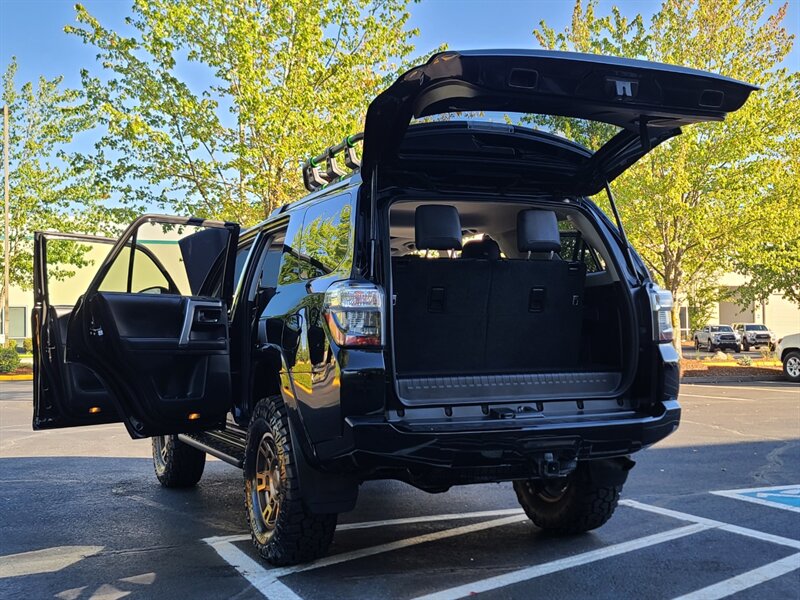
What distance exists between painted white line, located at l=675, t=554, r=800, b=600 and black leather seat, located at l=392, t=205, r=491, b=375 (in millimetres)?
1635

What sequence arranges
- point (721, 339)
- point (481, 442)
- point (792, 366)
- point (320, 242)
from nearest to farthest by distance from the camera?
point (481, 442), point (320, 242), point (792, 366), point (721, 339)

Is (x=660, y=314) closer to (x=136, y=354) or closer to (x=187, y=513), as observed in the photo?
(x=136, y=354)

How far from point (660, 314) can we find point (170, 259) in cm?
337

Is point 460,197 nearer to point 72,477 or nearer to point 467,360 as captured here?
point 467,360

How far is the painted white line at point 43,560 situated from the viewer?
4.08 metres

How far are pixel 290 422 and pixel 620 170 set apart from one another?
2.36 metres

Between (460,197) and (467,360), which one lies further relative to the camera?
(467,360)

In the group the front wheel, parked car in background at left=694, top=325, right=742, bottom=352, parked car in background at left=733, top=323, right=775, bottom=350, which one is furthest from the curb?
parked car in background at left=733, top=323, right=775, bottom=350

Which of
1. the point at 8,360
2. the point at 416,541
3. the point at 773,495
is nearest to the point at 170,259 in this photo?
the point at 416,541

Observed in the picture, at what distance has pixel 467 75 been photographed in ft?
10.7

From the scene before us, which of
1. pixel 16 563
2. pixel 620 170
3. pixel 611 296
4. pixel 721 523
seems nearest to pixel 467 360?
pixel 611 296

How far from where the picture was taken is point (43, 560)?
427cm

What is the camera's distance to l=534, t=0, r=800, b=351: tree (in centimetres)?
1856

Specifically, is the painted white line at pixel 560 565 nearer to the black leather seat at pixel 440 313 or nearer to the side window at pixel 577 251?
the black leather seat at pixel 440 313
